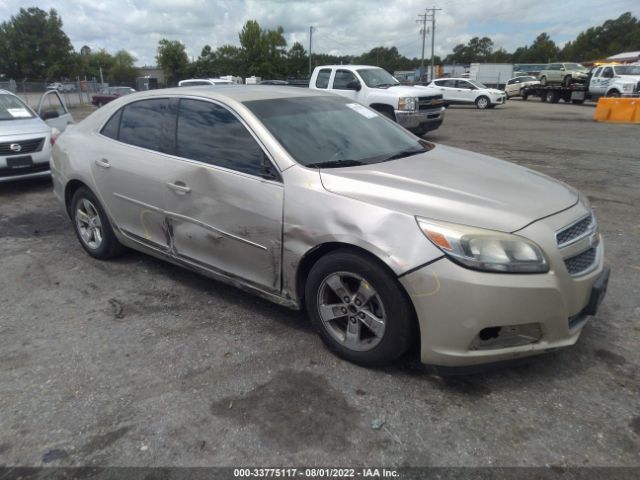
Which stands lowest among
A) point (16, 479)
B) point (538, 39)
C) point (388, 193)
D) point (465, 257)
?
point (16, 479)

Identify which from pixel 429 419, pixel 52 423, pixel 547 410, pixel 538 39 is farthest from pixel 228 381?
pixel 538 39

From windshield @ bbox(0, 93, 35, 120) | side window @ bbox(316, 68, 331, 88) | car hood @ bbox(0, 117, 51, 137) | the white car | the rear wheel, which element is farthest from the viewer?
the rear wheel

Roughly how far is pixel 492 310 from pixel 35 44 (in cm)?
7026

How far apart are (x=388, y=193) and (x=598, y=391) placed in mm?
1607

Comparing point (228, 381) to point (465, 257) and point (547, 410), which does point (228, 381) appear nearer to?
point (465, 257)

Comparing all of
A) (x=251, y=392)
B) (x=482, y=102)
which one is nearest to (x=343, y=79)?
(x=251, y=392)

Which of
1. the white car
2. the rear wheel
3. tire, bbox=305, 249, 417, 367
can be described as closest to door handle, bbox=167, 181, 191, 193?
tire, bbox=305, 249, 417, 367

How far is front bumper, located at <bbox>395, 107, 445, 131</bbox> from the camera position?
40.0ft

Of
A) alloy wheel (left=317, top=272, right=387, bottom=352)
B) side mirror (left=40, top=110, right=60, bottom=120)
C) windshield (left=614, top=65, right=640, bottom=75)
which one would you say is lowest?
alloy wheel (left=317, top=272, right=387, bottom=352)

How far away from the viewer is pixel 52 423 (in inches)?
98.8

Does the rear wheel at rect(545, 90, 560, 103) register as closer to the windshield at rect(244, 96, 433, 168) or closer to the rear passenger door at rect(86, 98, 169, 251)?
the windshield at rect(244, 96, 433, 168)

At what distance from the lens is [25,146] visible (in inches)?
293

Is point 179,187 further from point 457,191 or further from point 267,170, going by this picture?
point 457,191

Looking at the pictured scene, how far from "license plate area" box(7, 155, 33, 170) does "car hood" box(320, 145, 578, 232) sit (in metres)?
6.37
